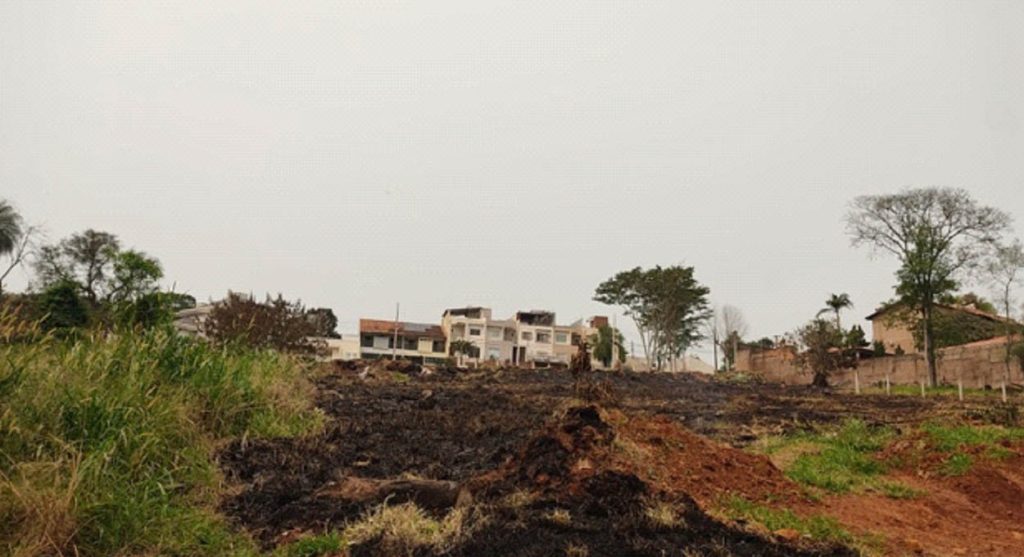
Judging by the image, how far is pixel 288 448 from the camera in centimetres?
640

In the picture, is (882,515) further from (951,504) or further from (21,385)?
(21,385)

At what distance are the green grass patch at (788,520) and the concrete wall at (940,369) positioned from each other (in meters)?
24.6

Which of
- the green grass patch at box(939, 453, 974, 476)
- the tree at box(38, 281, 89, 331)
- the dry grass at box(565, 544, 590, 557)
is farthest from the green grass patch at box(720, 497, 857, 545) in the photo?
the tree at box(38, 281, 89, 331)

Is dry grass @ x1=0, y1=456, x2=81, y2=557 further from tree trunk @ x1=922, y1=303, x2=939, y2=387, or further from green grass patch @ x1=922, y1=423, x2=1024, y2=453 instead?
tree trunk @ x1=922, y1=303, x2=939, y2=387

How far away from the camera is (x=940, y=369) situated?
2930cm

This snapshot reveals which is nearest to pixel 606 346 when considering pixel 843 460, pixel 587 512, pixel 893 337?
pixel 893 337

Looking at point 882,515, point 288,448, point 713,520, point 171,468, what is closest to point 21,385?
point 171,468

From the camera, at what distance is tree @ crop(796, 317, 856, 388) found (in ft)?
97.6

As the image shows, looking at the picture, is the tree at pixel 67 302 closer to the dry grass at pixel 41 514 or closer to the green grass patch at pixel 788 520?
the dry grass at pixel 41 514

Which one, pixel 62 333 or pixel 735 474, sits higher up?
pixel 62 333

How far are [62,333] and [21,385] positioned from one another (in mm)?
2833

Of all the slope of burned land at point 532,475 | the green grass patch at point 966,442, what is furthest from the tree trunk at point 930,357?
the slope of burned land at point 532,475

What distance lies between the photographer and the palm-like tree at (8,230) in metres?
34.8

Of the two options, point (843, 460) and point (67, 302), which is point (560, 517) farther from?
point (67, 302)
